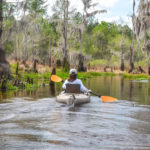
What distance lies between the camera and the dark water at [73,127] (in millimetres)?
6227

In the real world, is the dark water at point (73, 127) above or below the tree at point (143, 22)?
below

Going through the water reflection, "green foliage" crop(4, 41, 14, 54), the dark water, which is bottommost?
the dark water

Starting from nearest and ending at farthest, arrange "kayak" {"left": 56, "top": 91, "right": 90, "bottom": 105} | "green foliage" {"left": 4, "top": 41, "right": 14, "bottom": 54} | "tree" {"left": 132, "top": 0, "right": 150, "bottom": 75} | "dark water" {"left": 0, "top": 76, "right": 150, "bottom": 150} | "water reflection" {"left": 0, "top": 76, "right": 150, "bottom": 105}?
"dark water" {"left": 0, "top": 76, "right": 150, "bottom": 150} < "kayak" {"left": 56, "top": 91, "right": 90, "bottom": 105} < "water reflection" {"left": 0, "top": 76, "right": 150, "bottom": 105} < "tree" {"left": 132, "top": 0, "right": 150, "bottom": 75} < "green foliage" {"left": 4, "top": 41, "right": 14, "bottom": 54}

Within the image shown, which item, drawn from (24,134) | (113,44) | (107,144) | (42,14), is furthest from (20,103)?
(113,44)

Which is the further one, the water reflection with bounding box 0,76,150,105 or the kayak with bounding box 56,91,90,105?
the water reflection with bounding box 0,76,150,105

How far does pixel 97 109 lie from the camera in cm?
1123

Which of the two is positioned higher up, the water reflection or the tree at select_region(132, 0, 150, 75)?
the tree at select_region(132, 0, 150, 75)

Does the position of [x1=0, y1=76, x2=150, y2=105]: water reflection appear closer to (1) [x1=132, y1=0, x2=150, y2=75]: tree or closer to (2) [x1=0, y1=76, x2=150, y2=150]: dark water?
(2) [x1=0, y1=76, x2=150, y2=150]: dark water

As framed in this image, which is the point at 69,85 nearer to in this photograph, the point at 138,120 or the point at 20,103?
the point at 20,103

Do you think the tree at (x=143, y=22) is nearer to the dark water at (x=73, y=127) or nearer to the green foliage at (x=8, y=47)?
the dark water at (x=73, y=127)

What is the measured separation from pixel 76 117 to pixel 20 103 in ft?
11.3

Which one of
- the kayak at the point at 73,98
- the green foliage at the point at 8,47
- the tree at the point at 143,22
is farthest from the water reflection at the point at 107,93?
the green foliage at the point at 8,47

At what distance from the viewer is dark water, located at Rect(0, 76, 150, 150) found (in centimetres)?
623

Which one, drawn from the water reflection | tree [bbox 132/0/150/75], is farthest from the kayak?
tree [bbox 132/0/150/75]
